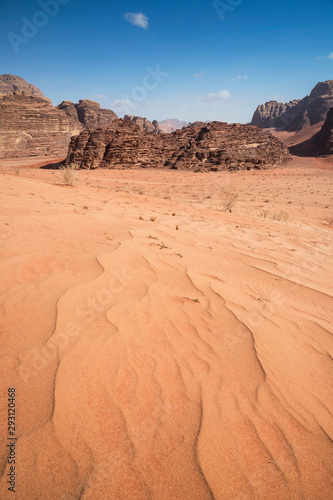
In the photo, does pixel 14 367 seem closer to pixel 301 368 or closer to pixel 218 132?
pixel 301 368

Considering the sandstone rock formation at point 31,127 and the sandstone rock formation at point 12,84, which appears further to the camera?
the sandstone rock formation at point 12,84

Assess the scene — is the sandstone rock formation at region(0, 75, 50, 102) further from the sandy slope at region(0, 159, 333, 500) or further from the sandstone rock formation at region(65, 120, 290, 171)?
the sandy slope at region(0, 159, 333, 500)

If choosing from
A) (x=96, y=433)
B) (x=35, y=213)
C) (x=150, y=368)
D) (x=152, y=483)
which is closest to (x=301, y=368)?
(x=150, y=368)

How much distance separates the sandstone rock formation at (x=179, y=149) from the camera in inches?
1136

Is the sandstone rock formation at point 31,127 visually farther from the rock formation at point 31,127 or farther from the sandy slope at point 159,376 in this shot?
the sandy slope at point 159,376

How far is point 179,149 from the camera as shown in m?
32.4

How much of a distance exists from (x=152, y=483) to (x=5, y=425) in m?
0.75

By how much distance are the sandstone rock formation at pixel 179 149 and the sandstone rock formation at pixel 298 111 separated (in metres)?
45.2

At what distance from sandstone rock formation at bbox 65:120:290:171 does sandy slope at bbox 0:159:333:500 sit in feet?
89.7

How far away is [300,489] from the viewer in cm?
106

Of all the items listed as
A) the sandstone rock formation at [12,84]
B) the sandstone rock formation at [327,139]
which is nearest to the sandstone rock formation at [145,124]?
the sandstone rock formation at [12,84]

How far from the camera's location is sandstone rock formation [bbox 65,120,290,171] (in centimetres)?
2884

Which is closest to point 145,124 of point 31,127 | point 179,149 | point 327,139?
point 31,127

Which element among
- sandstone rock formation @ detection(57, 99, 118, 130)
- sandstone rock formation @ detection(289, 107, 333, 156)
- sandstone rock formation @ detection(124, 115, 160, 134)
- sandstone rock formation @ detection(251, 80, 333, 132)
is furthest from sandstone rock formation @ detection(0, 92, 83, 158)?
sandstone rock formation @ detection(251, 80, 333, 132)
